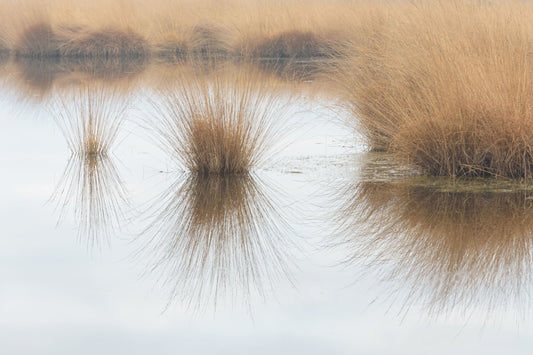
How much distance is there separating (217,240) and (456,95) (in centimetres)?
198

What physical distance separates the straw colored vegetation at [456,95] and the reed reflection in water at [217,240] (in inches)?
43.6

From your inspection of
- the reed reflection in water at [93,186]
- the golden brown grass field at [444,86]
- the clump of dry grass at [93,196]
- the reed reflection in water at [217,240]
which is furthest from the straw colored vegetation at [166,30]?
the reed reflection in water at [217,240]

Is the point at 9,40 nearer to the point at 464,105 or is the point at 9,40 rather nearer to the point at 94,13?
the point at 94,13

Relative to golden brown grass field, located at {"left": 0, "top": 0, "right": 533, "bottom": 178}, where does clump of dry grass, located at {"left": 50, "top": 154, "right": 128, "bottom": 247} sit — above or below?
below

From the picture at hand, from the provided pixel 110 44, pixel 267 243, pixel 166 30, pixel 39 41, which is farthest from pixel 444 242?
pixel 39 41

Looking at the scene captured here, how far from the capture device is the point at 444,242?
3725mm

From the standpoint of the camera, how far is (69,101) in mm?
9734

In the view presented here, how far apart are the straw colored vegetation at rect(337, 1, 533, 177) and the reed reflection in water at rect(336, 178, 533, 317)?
28 centimetres

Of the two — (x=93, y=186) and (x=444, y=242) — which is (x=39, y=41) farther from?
(x=444, y=242)

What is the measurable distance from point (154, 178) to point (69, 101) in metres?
4.60

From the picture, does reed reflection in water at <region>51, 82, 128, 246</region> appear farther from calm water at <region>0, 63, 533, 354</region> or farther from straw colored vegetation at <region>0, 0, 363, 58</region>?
straw colored vegetation at <region>0, 0, 363, 58</region>

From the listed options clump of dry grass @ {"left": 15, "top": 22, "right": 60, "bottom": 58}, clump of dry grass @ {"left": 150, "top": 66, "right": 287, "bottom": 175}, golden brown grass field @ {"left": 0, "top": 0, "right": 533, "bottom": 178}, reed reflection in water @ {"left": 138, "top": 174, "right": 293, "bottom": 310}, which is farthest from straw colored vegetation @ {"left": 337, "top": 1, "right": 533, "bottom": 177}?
clump of dry grass @ {"left": 15, "top": 22, "right": 60, "bottom": 58}

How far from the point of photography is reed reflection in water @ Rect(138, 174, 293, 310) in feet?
10.5

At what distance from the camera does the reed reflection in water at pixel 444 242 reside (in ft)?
10.0
